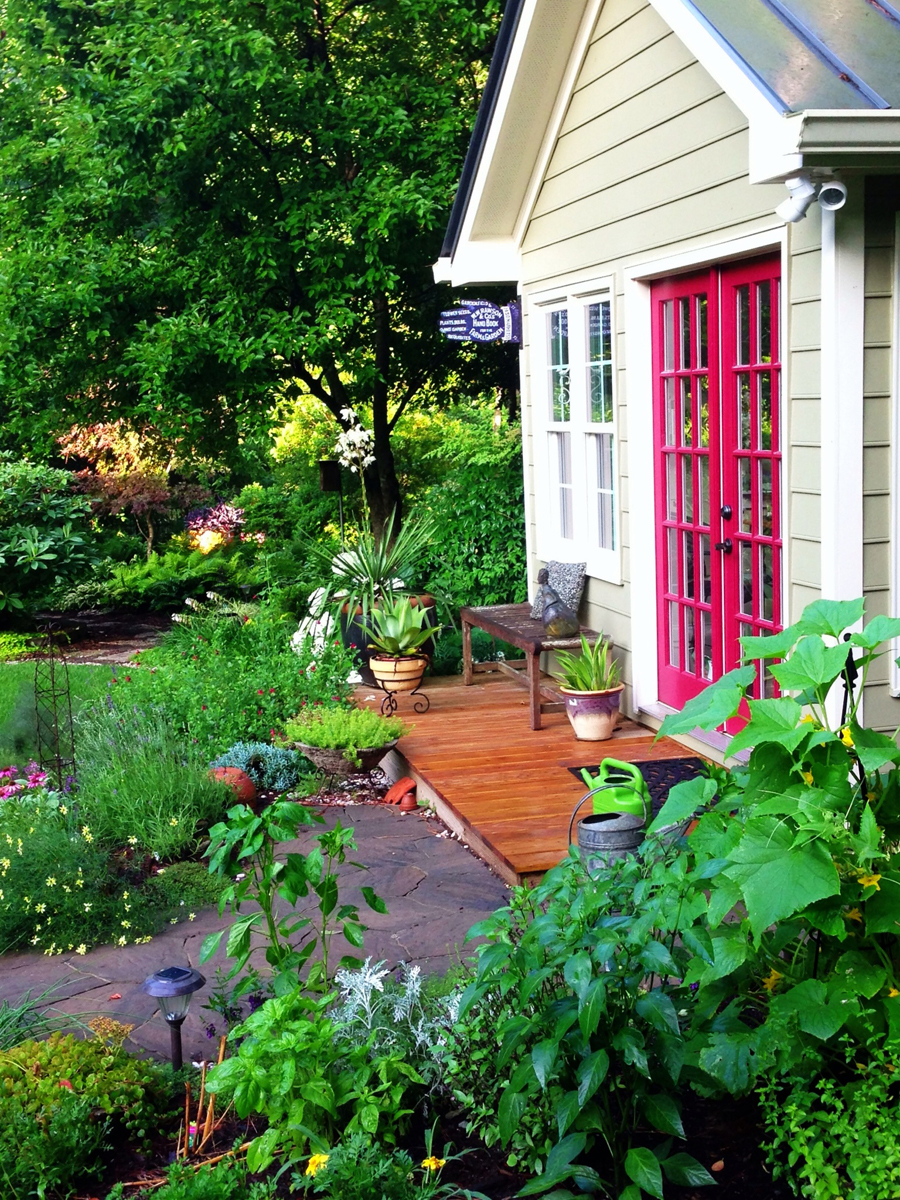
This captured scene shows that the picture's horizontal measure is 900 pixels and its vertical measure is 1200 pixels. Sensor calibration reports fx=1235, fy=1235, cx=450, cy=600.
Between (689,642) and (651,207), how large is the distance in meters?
2.18

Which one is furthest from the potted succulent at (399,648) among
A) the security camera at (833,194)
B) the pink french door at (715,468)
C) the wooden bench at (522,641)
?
the security camera at (833,194)

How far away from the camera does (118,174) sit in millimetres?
10250

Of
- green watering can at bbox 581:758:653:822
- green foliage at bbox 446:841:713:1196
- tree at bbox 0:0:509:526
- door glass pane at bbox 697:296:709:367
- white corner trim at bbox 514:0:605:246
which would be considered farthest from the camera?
tree at bbox 0:0:509:526

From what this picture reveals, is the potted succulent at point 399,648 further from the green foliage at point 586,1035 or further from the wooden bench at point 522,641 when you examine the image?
the green foliage at point 586,1035

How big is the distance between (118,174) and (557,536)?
5.11 meters

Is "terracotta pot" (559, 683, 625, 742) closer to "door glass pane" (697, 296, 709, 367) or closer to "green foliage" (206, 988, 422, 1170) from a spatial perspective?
"door glass pane" (697, 296, 709, 367)

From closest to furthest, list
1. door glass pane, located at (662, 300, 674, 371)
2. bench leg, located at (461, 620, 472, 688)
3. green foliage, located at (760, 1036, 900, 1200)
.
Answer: green foliage, located at (760, 1036, 900, 1200), door glass pane, located at (662, 300, 674, 371), bench leg, located at (461, 620, 472, 688)

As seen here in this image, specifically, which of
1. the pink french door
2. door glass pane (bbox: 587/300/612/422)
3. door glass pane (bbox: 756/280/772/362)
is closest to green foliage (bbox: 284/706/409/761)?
the pink french door

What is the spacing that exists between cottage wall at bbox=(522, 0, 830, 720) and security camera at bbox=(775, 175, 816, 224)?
30cm

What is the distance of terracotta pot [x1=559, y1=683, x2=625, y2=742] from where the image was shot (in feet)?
21.4

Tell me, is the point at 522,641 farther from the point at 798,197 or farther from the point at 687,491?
the point at 798,197

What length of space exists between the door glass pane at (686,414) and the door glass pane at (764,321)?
0.77 meters

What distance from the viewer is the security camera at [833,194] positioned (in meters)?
4.23

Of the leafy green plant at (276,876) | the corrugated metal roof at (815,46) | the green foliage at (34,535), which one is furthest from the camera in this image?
the green foliage at (34,535)
